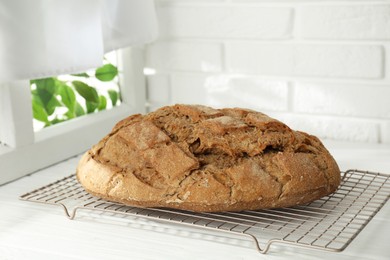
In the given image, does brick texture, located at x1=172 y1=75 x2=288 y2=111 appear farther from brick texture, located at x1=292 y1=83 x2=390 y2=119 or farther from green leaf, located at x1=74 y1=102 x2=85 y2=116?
green leaf, located at x1=74 y1=102 x2=85 y2=116

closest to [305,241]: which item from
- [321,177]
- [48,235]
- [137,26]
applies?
[321,177]

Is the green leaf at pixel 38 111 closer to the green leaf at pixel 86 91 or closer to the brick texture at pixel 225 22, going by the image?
the green leaf at pixel 86 91

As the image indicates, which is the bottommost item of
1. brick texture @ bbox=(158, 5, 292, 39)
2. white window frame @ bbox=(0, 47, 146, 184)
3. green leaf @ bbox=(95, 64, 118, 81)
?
white window frame @ bbox=(0, 47, 146, 184)

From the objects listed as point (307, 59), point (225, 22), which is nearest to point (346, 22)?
point (307, 59)

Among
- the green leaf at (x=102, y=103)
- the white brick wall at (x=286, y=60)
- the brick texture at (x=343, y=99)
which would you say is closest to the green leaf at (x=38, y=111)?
the green leaf at (x=102, y=103)

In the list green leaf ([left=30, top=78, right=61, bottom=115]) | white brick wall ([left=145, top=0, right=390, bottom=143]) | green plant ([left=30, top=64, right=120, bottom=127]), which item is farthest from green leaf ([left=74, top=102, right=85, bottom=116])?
white brick wall ([left=145, top=0, right=390, bottom=143])
